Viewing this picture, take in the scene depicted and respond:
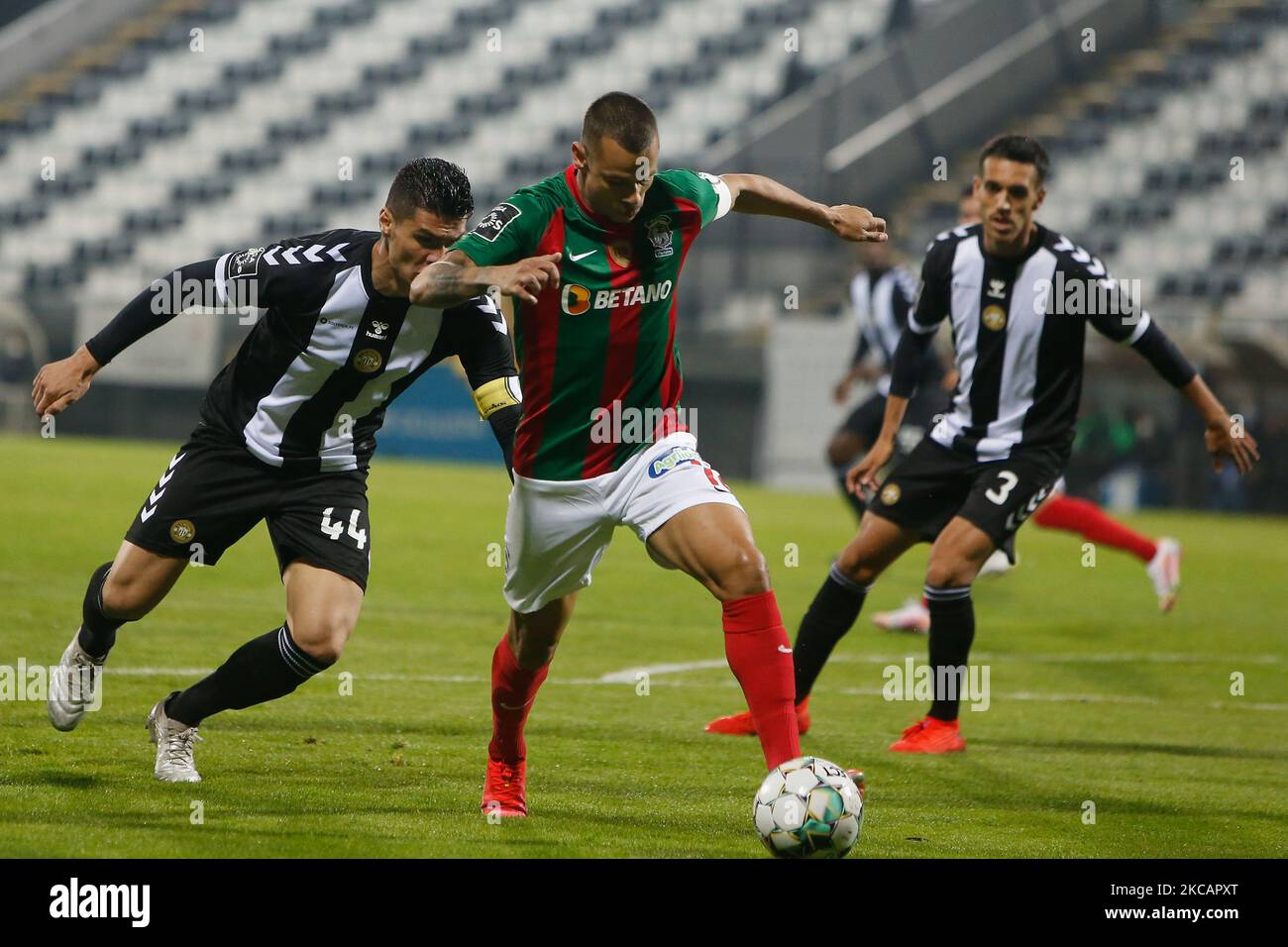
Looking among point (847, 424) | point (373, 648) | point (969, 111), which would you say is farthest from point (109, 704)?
point (969, 111)

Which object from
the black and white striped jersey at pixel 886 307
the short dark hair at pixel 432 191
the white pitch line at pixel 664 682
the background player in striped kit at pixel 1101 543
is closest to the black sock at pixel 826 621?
the white pitch line at pixel 664 682

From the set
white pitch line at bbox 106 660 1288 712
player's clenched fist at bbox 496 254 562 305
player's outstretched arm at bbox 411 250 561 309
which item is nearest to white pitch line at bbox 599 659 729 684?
white pitch line at bbox 106 660 1288 712

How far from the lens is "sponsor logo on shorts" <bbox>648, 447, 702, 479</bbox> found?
4734mm

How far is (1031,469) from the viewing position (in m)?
6.66

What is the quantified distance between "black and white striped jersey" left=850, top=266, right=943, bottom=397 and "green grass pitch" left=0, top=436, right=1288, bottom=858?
176cm

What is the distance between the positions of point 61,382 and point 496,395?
1.33 m

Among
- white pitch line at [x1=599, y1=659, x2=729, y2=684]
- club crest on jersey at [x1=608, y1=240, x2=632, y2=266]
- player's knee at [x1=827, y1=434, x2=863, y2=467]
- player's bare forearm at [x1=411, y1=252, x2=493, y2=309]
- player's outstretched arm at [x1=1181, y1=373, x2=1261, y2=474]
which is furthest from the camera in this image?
player's knee at [x1=827, y1=434, x2=863, y2=467]

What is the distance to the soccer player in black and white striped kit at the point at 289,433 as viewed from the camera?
518cm

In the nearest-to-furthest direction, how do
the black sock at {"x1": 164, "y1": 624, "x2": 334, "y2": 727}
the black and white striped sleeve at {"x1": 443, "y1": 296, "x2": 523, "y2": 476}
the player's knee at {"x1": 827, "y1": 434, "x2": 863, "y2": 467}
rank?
1. the black sock at {"x1": 164, "y1": 624, "x2": 334, "y2": 727}
2. the black and white striped sleeve at {"x1": 443, "y1": 296, "x2": 523, "y2": 476}
3. the player's knee at {"x1": 827, "y1": 434, "x2": 863, "y2": 467}

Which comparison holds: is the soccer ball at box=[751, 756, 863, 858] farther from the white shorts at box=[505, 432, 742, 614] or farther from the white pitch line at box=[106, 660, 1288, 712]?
the white pitch line at box=[106, 660, 1288, 712]

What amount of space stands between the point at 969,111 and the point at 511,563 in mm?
28607

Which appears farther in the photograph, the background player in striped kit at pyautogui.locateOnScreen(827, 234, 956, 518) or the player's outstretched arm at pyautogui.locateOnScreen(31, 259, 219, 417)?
the background player in striped kit at pyautogui.locateOnScreen(827, 234, 956, 518)

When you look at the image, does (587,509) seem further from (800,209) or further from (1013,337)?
A: (1013,337)

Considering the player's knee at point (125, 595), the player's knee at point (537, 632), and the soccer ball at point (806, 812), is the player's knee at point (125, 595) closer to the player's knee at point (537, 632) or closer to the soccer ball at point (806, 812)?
the player's knee at point (537, 632)
